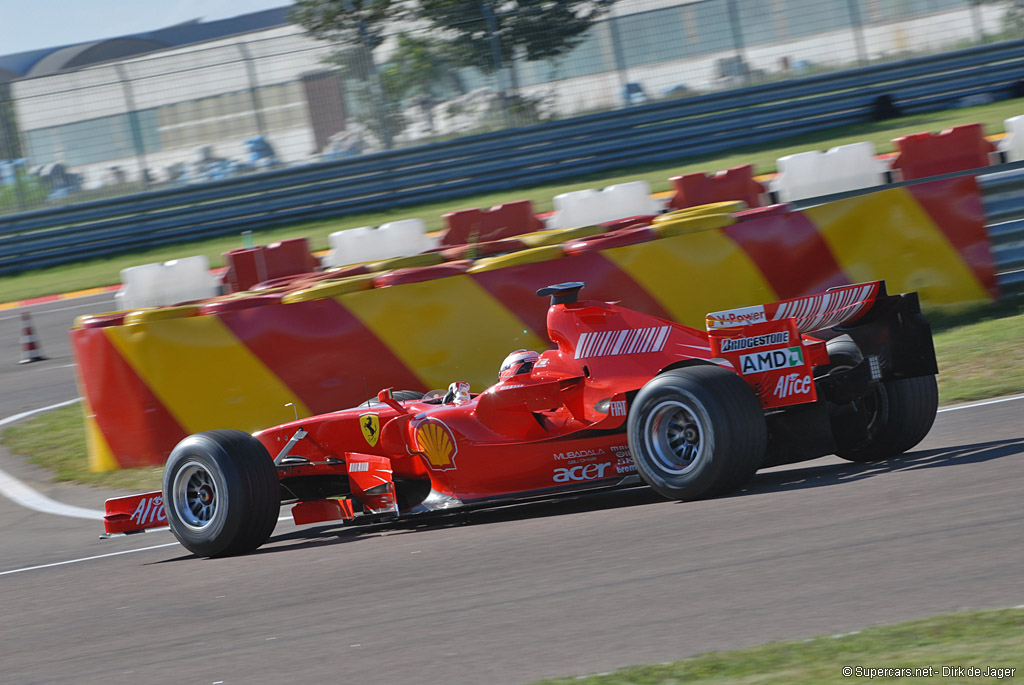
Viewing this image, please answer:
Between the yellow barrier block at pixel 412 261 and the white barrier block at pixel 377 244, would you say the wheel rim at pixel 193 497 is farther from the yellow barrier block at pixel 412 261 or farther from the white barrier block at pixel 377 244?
the white barrier block at pixel 377 244

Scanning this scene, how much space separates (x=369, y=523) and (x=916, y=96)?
52.2 feet

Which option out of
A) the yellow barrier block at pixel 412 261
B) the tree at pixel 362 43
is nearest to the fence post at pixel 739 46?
the tree at pixel 362 43

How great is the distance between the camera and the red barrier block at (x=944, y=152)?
1265 centimetres

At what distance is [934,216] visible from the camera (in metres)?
10.1

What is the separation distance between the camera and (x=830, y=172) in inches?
553

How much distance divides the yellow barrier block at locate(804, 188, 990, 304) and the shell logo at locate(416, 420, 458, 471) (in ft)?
15.1

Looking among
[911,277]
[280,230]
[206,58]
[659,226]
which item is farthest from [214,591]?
[206,58]

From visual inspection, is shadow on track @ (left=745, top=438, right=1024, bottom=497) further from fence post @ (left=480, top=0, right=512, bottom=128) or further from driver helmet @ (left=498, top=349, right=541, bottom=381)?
→ fence post @ (left=480, top=0, right=512, bottom=128)

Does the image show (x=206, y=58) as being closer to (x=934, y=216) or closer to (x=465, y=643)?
(x=934, y=216)

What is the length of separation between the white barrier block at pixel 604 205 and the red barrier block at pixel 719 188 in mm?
404

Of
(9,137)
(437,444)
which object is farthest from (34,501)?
(9,137)

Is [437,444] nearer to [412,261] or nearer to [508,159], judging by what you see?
[412,261]

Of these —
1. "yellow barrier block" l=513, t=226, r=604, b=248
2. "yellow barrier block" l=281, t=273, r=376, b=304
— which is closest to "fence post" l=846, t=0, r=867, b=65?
"yellow barrier block" l=513, t=226, r=604, b=248

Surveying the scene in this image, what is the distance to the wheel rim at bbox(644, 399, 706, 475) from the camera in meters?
5.85
